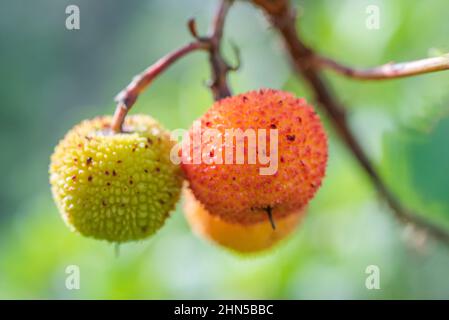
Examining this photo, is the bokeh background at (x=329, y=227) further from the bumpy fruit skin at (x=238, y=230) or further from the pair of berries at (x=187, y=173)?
the pair of berries at (x=187, y=173)

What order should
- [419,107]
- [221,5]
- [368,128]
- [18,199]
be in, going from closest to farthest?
[221,5]
[419,107]
[368,128]
[18,199]

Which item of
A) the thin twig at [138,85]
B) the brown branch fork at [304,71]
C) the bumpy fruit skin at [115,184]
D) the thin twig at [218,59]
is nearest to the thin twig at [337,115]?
the brown branch fork at [304,71]

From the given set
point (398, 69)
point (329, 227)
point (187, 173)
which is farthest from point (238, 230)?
point (329, 227)

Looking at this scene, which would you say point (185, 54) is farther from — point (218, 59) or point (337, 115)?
point (337, 115)

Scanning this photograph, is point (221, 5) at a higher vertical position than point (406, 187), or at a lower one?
higher

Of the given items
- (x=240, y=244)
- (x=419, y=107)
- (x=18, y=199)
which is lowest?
(x=240, y=244)

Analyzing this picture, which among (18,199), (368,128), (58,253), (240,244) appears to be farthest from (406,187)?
(18,199)

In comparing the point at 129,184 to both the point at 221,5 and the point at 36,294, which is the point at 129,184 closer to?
the point at 221,5
